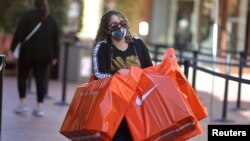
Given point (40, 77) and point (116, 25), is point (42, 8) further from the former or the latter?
point (116, 25)

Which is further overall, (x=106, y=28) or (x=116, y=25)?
(x=106, y=28)

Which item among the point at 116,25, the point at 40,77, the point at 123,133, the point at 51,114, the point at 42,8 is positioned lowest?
the point at 51,114

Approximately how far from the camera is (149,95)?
5566 millimetres

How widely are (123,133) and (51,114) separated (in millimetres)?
5307

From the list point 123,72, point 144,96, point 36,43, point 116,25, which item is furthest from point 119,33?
point 36,43

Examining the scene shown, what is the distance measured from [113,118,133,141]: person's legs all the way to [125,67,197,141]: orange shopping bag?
0.12 metres

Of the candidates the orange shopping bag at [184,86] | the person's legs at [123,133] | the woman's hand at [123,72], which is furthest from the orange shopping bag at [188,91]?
the person's legs at [123,133]

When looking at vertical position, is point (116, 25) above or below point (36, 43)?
above

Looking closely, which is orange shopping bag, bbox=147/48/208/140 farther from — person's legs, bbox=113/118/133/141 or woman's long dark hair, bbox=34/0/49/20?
woman's long dark hair, bbox=34/0/49/20

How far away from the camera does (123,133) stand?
566 centimetres

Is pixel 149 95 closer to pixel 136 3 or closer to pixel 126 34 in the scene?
pixel 126 34

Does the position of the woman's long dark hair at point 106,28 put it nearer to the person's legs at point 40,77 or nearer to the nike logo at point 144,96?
the nike logo at point 144,96

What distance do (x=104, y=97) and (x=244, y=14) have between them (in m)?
17.7

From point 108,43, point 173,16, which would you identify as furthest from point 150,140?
point 173,16
